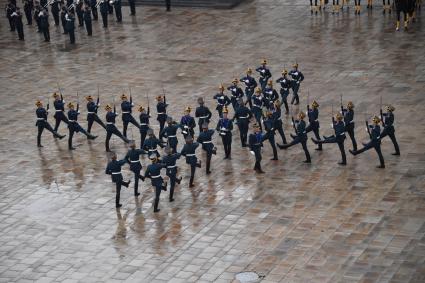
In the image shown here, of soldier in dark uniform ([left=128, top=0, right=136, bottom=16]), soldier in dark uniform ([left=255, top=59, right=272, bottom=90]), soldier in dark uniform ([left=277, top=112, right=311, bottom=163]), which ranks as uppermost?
soldier in dark uniform ([left=128, top=0, right=136, bottom=16])

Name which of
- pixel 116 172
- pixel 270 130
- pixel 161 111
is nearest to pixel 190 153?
pixel 116 172

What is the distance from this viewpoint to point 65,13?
45125mm

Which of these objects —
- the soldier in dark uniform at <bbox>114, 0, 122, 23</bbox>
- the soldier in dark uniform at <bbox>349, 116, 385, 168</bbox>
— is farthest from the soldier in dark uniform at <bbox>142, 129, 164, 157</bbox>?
the soldier in dark uniform at <bbox>114, 0, 122, 23</bbox>

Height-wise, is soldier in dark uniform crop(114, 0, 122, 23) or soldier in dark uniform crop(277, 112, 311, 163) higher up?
soldier in dark uniform crop(114, 0, 122, 23)

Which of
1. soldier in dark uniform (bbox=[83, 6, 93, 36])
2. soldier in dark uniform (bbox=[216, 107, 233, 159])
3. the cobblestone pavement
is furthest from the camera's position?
soldier in dark uniform (bbox=[83, 6, 93, 36])

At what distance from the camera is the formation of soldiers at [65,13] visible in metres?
44.3

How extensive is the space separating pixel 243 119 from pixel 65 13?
16.9m

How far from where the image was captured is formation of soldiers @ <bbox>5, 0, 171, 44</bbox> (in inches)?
1746

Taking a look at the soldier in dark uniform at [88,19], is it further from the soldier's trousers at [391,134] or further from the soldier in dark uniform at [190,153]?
the soldier's trousers at [391,134]

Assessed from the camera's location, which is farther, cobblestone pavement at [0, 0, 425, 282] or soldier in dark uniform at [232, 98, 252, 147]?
soldier in dark uniform at [232, 98, 252, 147]

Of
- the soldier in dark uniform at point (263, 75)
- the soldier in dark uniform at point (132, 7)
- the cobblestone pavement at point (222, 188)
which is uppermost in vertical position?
the soldier in dark uniform at point (132, 7)

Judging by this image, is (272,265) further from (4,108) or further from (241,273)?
(4,108)

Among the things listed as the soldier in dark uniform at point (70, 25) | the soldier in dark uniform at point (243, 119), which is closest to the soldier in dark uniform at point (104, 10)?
the soldier in dark uniform at point (70, 25)

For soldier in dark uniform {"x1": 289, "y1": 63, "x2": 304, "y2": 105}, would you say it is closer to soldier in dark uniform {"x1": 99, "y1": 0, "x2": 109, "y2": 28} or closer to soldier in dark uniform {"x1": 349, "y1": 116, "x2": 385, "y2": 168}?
soldier in dark uniform {"x1": 349, "y1": 116, "x2": 385, "y2": 168}
